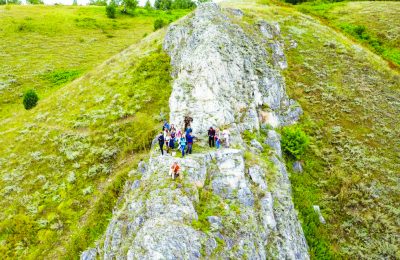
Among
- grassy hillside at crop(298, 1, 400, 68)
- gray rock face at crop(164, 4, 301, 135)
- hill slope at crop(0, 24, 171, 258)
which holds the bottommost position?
hill slope at crop(0, 24, 171, 258)

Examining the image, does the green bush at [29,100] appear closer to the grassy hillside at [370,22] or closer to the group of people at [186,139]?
the group of people at [186,139]

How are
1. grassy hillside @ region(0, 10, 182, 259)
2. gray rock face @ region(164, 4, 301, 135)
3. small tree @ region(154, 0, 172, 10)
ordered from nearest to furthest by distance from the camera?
grassy hillside @ region(0, 10, 182, 259), gray rock face @ region(164, 4, 301, 135), small tree @ region(154, 0, 172, 10)

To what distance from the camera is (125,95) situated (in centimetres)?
4184

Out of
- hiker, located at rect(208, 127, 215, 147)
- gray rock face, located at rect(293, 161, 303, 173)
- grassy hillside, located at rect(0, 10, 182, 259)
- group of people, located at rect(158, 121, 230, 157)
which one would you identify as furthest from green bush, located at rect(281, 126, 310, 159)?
grassy hillside, located at rect(0, 10, 182, 259)

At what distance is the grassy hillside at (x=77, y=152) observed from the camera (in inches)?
1104

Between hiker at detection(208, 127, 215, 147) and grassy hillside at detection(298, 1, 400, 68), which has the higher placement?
grassy hillside at detection(298, 1, 400, 68)

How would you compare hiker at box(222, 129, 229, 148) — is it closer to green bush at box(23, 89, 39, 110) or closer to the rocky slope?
the rocky slope

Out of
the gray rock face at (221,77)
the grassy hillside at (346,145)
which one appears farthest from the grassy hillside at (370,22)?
the gray rock face at (221,77)

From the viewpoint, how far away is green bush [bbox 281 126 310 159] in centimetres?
A: 3200

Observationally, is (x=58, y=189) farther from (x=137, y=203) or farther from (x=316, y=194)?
(x=316, y=194)

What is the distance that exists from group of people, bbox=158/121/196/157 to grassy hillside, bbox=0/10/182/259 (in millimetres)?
7080

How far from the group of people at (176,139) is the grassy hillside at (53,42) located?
113 ft

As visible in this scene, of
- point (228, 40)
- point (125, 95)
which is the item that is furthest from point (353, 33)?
point (125, 95)

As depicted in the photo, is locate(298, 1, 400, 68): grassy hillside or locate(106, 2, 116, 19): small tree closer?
locate(298, 1, 400, 68): grassy hillside
